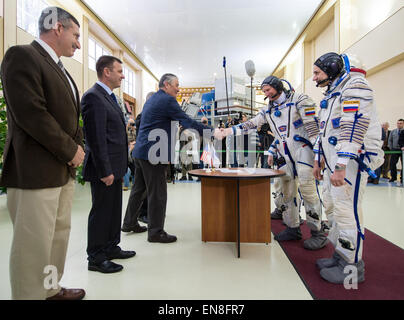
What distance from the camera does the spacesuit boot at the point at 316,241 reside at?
2.40 metres

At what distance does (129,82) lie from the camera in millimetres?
15898

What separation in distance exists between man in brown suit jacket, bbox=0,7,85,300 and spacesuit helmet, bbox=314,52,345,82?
1.85 metres

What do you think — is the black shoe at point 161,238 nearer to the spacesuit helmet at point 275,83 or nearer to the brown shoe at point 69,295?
the brown shoe at point 69,295

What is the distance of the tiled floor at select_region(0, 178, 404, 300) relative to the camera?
5.32 feet

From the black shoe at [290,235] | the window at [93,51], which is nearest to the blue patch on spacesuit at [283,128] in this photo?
the black shoe at [290,235]

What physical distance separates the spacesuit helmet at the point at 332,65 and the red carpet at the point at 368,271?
61.0 inches

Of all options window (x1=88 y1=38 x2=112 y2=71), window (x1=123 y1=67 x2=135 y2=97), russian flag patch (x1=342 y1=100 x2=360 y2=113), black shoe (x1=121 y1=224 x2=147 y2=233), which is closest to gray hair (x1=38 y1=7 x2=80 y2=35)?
russian flag patch (x1=342 y1=100 x2=360 y2=113)

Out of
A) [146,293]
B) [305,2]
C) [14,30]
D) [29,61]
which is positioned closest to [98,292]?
[146,293]

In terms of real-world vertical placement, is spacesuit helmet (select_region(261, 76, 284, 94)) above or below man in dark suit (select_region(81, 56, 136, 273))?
above

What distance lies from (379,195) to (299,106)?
401 centimetres

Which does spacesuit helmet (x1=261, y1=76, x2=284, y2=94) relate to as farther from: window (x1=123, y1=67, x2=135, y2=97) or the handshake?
window (x1=123, y1=67, x2=135, y2=97)

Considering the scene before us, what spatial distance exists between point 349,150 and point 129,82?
52.8ft
